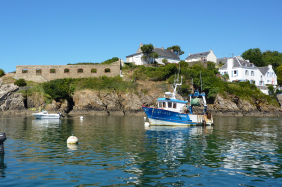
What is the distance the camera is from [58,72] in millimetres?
78000

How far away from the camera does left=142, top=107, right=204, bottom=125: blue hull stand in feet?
117

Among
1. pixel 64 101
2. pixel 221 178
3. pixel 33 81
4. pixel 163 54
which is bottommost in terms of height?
pixel 221 178

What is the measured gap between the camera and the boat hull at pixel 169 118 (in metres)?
35.8

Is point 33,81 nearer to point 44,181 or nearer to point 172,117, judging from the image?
point 172,117

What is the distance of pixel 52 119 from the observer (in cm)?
4703

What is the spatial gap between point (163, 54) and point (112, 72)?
23.8 meters

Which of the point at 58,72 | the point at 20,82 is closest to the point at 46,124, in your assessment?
the point at 20,82

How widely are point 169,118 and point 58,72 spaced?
169 feet

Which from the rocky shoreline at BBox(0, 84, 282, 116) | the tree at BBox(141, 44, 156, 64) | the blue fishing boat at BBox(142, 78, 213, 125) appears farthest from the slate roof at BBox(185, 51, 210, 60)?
the blue fishing boat at BBox(142, 78, 213, 125)

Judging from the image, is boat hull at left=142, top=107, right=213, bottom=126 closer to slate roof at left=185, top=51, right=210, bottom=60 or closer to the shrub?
the shrub

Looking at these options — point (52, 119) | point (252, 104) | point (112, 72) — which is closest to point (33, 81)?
point (112, 72)

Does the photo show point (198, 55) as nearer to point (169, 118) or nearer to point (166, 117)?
point (169, 118)

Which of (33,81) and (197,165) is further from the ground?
(33,81)

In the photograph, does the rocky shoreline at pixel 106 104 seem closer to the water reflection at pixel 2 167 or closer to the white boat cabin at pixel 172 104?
the white boat cabin at pixel 172 104
